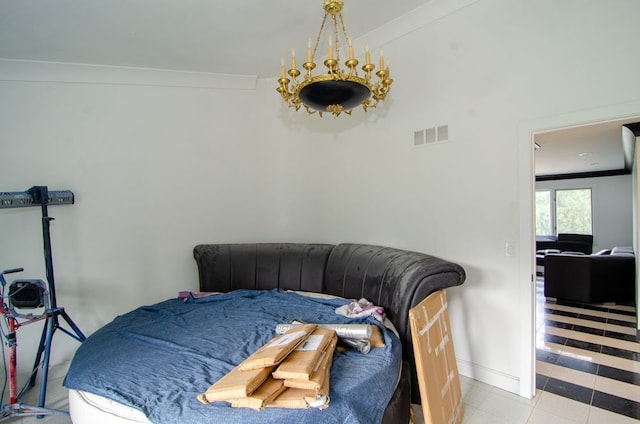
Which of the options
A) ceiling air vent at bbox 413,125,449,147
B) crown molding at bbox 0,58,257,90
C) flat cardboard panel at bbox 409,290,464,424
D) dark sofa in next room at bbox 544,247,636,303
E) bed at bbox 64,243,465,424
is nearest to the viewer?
bed at bbox 64,243,465,424

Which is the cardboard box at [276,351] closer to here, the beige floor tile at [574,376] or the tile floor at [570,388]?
the tile floor at [570,388]

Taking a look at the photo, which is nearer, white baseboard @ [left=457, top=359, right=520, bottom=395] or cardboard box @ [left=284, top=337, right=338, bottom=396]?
cardboard box @ [left=284, top=337, right=338, bottom=396]

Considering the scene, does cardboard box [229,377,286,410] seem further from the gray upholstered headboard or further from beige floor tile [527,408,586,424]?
beige floor tile [527,408,586,424]

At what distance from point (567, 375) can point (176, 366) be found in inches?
124

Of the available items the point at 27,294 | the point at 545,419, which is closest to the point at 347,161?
the point at 545,419

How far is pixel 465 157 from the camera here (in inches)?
102

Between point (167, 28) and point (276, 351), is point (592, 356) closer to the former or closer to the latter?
point (276, 351)

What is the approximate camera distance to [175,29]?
2654 millimetres

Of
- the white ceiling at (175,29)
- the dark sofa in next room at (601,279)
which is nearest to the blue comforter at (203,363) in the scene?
the white ceiling at (175,29)

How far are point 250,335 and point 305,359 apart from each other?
79 centimetres

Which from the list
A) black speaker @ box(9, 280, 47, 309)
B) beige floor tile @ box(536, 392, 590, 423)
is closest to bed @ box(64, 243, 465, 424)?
black speaker @ box(9, 280, 47, 309)

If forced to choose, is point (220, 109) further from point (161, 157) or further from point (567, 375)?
point (567, 375)

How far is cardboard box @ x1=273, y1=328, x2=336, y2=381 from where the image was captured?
1358mm

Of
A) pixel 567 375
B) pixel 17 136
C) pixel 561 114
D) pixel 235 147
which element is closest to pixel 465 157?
pixel 561 114
